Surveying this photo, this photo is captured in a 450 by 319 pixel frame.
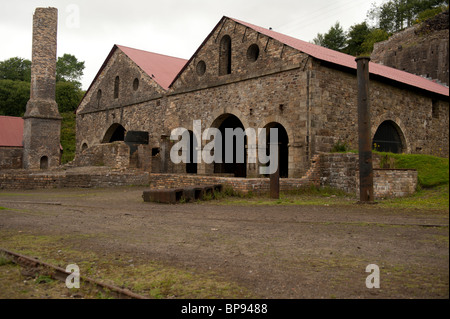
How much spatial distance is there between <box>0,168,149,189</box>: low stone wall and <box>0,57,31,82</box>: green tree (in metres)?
35.6

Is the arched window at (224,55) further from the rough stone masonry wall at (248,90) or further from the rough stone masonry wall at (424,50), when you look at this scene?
the rough stone masonry wall at (424,50)

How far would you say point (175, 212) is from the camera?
9242mm

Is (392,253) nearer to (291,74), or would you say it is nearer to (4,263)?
(4,263)

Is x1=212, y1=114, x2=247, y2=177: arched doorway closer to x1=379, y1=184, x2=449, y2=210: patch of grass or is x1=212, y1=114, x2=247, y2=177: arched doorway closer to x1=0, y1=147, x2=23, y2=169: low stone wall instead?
x1=379, y1=184, x2=449, y2=210: patch of grass

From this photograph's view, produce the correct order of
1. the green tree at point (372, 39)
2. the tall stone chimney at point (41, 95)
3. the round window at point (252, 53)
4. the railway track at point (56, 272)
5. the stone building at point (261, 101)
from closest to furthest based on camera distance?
the railway track at point (56, 272), the stone building at point (261, 101), the round window at point (252, 53), the tall stone chimney at point (41, 95), the green tree at point (372, 39)

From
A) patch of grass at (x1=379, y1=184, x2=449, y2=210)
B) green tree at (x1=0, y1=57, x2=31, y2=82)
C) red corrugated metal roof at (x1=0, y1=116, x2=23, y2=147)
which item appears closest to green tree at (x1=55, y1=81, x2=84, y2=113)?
green tree at (x1=0, y1=57, x2=31, y2=82)

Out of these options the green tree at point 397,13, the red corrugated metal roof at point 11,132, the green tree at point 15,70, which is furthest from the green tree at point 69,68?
the green tree at point 397,13

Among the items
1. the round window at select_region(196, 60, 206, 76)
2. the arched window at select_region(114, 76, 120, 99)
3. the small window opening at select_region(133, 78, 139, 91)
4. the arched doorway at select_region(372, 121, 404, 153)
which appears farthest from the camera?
the arched window at select_region(114, 76, 120, 99)

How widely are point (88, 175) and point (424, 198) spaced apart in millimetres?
14884

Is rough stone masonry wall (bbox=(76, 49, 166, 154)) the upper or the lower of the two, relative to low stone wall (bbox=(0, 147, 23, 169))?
upper

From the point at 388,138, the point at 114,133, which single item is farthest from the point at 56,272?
the point at 114,133

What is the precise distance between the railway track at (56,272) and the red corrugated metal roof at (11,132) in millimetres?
28695

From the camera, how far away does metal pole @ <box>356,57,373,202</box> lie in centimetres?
995

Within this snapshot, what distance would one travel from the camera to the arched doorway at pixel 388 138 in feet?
56.2
